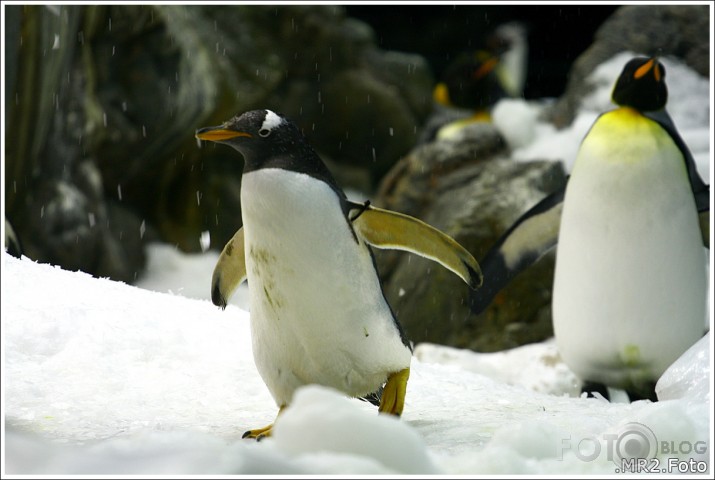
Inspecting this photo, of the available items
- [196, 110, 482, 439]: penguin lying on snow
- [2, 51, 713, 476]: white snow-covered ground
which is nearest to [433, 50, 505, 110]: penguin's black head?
[2, 51, 713, 476]: white snow-covered ground

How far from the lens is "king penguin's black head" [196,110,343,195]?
1.66 meters

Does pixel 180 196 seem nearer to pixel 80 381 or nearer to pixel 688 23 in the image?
pixel 688 23

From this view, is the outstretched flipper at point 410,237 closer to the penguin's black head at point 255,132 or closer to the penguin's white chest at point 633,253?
the penguin's black head at point 255,132

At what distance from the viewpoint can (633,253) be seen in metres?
2.81

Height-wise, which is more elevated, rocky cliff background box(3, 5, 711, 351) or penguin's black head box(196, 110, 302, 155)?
penguin's black head box(196, 110, 302, 155)

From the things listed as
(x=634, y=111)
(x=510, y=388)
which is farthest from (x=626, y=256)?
(x=510, y=388)

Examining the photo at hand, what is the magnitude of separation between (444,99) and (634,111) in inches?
186

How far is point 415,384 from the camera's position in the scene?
2281mm

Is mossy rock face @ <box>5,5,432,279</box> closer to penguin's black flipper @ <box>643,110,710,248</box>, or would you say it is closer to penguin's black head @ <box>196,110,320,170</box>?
penguin's black head @ <box>196,110,320,170</box>

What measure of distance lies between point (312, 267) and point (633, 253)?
148 cm

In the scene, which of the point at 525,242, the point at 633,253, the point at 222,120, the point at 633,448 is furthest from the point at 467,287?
the point at 633,448

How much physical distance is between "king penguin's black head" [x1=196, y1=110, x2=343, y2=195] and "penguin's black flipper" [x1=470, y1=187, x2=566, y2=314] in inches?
69.5

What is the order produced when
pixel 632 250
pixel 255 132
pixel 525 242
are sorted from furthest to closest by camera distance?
pixel 525 242, pixel 632 250, pixel 255 132

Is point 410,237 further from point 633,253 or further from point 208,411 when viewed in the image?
point 633,253
